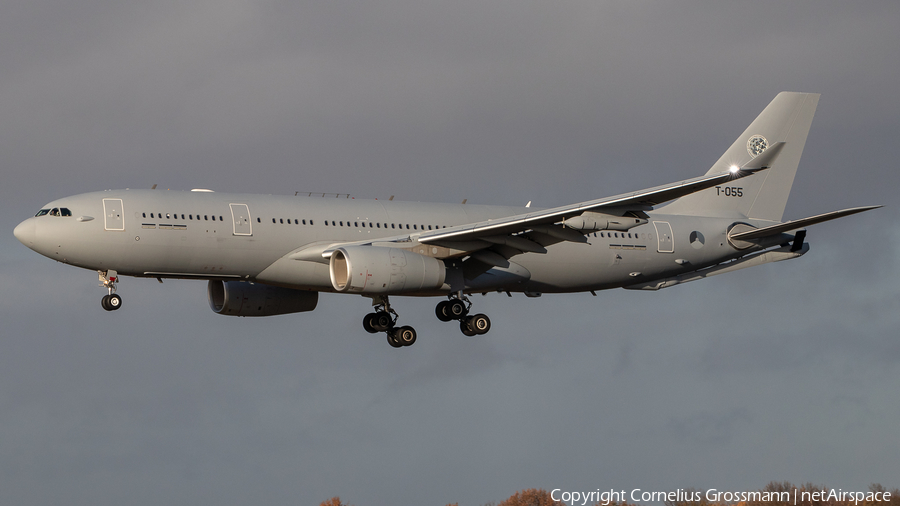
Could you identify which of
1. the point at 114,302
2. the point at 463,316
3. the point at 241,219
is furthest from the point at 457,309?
the point at 114,302

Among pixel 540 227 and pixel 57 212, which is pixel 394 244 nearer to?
pixel 540 227

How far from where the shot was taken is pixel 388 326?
46.2 metres

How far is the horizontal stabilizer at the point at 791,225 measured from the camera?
4009 cm

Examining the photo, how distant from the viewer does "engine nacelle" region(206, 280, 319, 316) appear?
1873 inches

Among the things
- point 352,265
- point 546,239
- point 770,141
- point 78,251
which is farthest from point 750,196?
point 78,251

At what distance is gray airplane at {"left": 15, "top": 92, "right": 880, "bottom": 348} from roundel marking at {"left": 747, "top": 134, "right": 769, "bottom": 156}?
335 centimetres

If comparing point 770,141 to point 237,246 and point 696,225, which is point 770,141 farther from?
point 237,246

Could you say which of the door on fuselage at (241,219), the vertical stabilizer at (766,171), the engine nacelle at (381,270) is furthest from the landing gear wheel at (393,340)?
the vertical stabilizer at (766,171)

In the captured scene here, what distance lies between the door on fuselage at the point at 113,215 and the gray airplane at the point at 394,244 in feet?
0.12

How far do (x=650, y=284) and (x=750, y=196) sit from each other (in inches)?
268

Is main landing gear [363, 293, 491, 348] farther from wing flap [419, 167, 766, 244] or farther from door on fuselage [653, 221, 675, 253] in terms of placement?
door on fuselage [653, 221, 675, 253]

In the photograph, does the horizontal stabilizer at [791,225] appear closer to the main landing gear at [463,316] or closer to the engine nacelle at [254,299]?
the main landing gear at [463,316]

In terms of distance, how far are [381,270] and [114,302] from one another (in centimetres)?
973

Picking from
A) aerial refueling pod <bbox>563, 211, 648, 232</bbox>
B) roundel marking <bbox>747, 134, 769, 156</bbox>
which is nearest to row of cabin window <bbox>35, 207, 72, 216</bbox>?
aerial refueling pod <bbox>563, 211, 648, 232</bbox>
